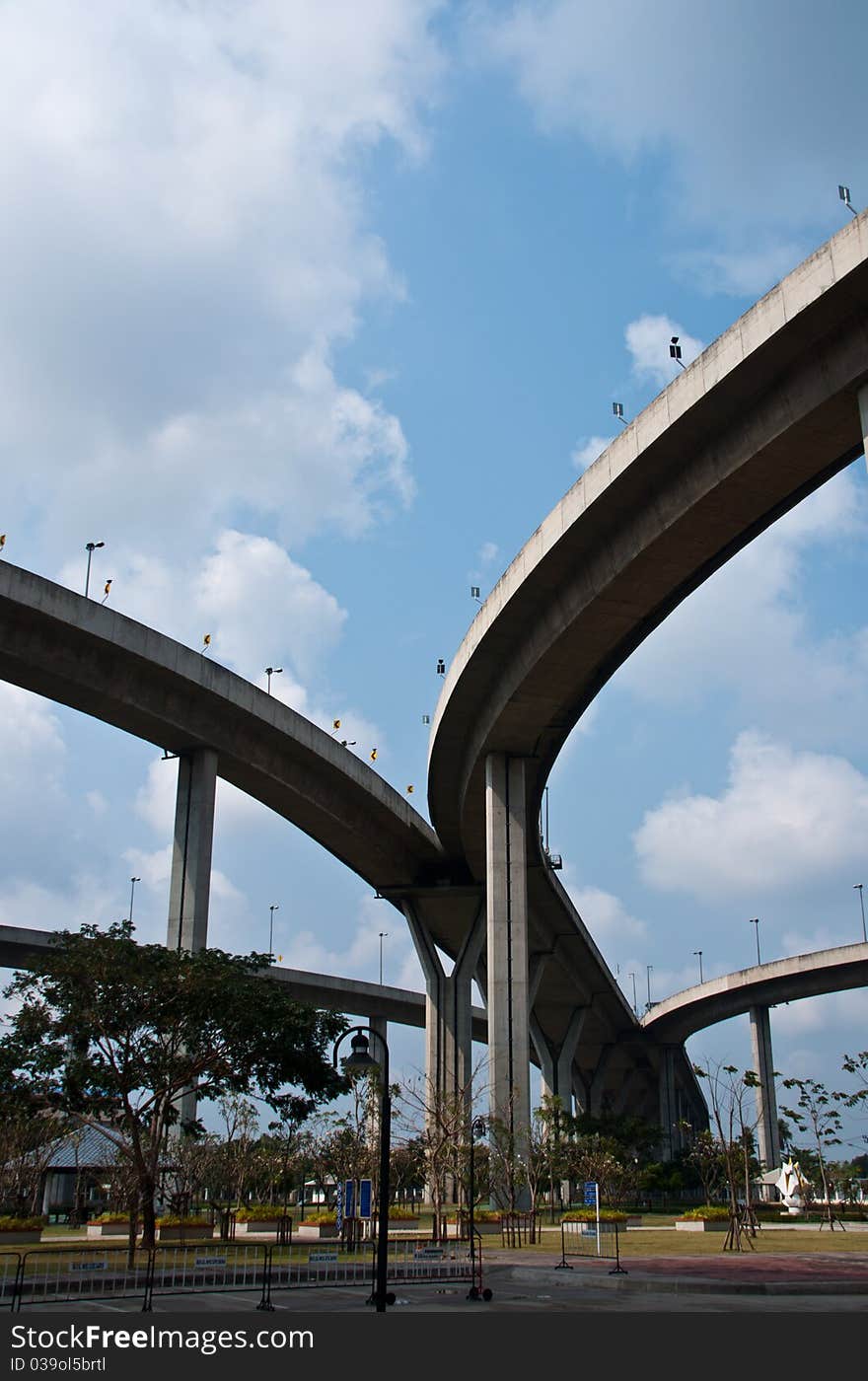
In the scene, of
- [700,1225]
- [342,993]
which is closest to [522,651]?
[700,1225]

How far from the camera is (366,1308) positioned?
1856cm

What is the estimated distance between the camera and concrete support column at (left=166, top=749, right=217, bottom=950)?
1873 inches

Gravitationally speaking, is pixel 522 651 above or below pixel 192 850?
above

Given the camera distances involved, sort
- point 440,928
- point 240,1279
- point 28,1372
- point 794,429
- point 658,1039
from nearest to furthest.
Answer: point 28,1372 < point 240,1279 < point 794,429 < point 440,928 < point 658,1039

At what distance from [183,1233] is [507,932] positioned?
1630cm

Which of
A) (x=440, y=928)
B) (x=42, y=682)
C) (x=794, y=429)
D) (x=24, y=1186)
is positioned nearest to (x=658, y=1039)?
(x=440, y=928)

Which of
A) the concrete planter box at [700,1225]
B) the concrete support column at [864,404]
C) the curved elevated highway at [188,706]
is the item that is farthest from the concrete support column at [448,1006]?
the concrete support column at [864,404]

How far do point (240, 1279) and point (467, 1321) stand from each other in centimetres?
857

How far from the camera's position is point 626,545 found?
3553cm

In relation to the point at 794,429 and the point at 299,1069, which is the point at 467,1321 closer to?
the point at 299,1069

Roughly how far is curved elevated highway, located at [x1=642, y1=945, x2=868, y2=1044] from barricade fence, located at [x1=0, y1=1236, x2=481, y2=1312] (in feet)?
202

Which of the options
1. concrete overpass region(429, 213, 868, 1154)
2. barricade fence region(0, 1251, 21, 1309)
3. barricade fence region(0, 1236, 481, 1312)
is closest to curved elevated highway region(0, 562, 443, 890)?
concrete overpass region(429, 213, 868, 1154)

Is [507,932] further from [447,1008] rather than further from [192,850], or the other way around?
[447,1008]

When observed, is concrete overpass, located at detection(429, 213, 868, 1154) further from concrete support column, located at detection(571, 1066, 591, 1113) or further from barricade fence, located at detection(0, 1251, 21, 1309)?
concrete support column, located at detection(571, 1066, 591, 1113)
